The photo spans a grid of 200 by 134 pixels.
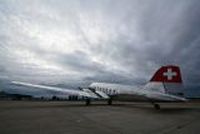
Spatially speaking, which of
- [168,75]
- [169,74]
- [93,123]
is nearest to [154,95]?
[168,75]

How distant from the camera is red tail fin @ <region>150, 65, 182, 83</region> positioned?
2002 cm

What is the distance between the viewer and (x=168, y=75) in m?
20.5

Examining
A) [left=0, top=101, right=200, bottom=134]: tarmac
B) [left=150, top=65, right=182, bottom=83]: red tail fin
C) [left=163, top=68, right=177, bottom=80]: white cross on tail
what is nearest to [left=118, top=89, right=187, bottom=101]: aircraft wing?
[left=150, top=65, right=182, bottom=83]: red tail fin

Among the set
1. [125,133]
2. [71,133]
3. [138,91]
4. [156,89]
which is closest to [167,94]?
[156,89]

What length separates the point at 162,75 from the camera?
Result: 21.0 m

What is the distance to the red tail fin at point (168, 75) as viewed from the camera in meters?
20.0

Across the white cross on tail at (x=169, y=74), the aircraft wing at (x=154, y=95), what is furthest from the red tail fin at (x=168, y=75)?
the aircraft wing at (x=154, y=95)

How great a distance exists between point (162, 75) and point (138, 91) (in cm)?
343

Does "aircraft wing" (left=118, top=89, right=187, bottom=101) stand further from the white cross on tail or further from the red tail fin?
the white cross on tail

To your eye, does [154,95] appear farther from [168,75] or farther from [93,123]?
Result: [93,123]

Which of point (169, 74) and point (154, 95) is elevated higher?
point (169, 74)

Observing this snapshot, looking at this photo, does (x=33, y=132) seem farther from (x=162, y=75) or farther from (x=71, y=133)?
(x=162, y=75)

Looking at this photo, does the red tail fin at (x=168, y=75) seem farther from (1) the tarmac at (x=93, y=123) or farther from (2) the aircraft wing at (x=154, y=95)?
(1) the tarmac at (x=93, y=123)

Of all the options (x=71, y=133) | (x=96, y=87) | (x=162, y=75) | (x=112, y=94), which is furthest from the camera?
(x=96, y=87)
